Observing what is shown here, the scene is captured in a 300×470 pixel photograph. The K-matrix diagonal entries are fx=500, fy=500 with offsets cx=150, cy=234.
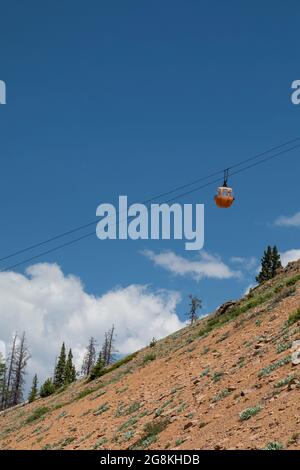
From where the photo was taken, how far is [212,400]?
16.8 meters

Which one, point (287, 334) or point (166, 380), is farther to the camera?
point (166, 380)

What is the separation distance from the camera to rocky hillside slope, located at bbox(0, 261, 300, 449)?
12.7 metres

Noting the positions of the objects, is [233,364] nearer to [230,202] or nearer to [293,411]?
[230,202]

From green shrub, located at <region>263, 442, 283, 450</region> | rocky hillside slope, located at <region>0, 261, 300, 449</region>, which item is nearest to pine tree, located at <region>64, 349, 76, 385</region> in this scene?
rocky hillside slope, located at <region>0, 261, 300, 449</region>

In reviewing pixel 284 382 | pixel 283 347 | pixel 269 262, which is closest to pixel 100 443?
pixel 283 347

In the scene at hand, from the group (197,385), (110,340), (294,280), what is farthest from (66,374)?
(197,385)

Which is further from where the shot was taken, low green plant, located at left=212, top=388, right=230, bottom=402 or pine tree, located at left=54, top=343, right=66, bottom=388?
pine tree, located at left=54, top=343, right=66, bottom=388

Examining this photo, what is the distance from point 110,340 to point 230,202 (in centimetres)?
8816

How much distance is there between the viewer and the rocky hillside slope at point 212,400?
1267 cm

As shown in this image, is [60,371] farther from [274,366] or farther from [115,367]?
[274,366]

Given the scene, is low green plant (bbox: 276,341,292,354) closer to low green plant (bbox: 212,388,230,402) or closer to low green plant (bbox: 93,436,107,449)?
low green plant (bbox: 212,388,230,402)

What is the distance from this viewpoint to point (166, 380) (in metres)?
24.7

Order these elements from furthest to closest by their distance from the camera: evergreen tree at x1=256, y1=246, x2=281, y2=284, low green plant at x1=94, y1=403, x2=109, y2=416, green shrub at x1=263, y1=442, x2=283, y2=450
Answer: evergreen tree at x1=256, y1=246, x2=281, y2=284
low green plant at x1=94, y1=403, x2=109, y2=416
green shrub at x1=263, y1=442, x2=283, y2=450

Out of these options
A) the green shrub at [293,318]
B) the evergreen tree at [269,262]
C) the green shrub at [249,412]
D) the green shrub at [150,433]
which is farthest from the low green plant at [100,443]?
the evergreen tree at [269,262]
